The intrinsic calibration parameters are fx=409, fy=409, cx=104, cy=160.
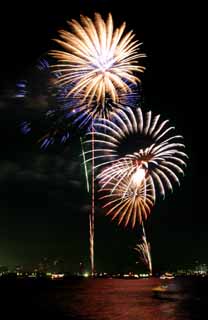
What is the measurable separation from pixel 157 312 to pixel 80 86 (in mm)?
27132

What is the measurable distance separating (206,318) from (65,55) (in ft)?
88.2

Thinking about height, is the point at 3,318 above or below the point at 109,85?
below

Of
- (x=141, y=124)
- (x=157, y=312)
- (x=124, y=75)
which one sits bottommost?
(x=157, y=312)

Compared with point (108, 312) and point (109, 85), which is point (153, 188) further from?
point (108, 312)

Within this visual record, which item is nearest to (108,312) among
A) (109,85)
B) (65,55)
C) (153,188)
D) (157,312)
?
(157,312)

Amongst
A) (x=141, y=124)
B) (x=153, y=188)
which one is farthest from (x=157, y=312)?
(x=141, y=124)

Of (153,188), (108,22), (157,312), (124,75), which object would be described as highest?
(108,22)

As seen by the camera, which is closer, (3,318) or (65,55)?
(65,55)

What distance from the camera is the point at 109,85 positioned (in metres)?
32.3

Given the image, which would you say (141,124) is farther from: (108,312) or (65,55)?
(108,312)

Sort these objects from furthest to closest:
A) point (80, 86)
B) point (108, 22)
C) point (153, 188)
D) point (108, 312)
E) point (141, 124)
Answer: point (108, 312)
point (153, 188)
point (141, 124)
point (80, 86)
point (108, 22)

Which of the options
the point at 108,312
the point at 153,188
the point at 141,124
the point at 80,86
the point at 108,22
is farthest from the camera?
the point at 108,312

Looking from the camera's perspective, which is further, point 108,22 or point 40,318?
point 40,318

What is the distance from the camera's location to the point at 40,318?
37281 millimetres
